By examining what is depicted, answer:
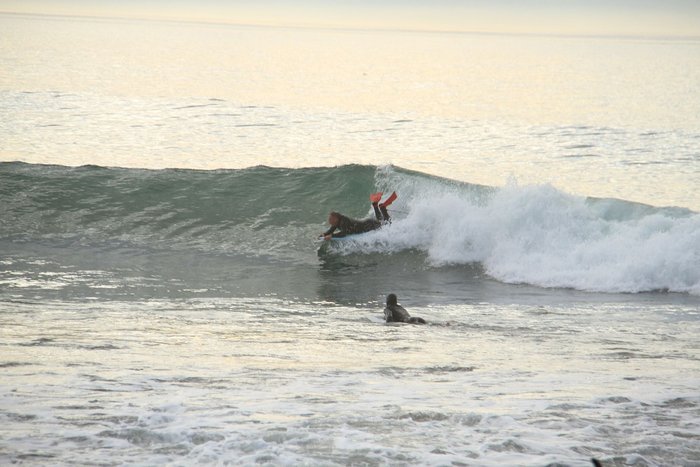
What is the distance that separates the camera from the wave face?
18.8m

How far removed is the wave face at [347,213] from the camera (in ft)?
61.6

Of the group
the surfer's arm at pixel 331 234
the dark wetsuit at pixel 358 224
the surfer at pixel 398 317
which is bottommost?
the surfer at pixel 398 317

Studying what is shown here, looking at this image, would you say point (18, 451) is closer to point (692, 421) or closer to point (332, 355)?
point (332, 355)

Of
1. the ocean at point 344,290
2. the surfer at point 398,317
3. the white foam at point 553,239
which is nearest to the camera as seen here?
the ocean at point 344,290

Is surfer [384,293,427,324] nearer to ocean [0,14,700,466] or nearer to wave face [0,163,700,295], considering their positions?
ocean [0,14,700,466]

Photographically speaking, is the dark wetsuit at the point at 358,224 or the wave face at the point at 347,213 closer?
the wave face at the point at 347,213

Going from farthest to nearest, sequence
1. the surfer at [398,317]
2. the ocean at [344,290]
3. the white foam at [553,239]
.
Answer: the white foam at [553,239], the surfer at [398,317], the ocean at [344,290]

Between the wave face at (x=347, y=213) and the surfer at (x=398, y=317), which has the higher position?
the wave face at (x=347, y=213)

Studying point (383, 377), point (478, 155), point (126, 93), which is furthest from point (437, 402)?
point (126, 93)

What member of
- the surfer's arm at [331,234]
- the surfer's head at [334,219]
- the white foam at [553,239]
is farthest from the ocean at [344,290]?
the surfer's head at [334,219]

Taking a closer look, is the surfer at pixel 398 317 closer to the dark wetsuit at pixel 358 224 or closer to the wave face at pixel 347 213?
the wave face at pixel 347 213

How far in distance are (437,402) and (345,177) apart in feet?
56.1

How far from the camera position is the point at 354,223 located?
68.5 ft

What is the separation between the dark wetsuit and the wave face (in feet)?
0.74
